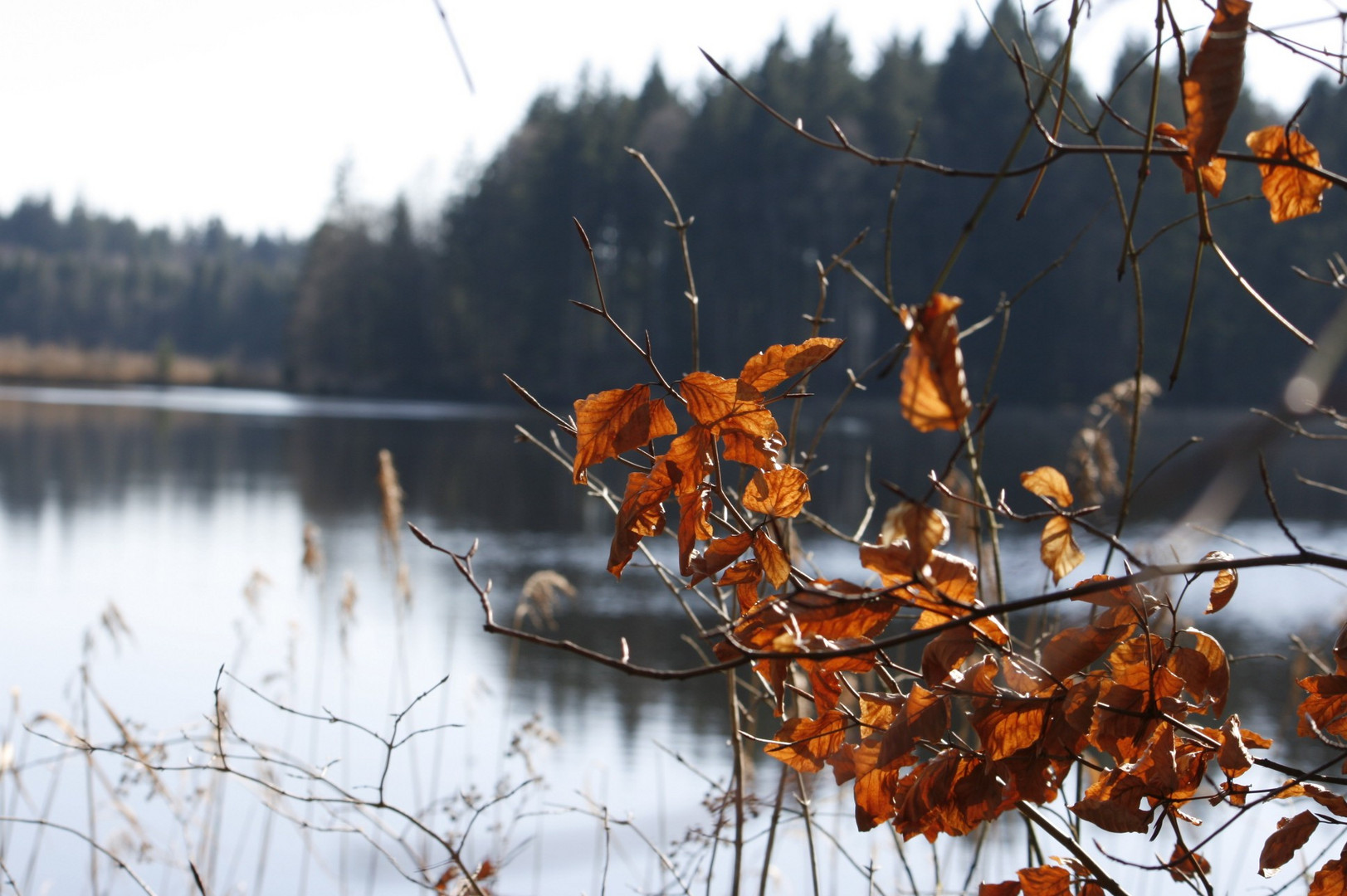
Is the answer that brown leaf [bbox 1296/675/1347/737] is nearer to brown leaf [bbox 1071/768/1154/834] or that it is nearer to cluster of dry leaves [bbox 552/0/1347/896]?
cluster of dry leaves [bbox 552/0/1347/896]

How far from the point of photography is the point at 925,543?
548 mm

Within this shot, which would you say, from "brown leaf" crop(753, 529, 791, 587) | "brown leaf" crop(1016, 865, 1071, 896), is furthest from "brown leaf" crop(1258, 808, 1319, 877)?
"brown leaf" crop(753, 529, 791, 587)

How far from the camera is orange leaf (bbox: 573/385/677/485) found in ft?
2.43

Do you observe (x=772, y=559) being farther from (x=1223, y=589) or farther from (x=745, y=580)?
(x=1223, y=589)

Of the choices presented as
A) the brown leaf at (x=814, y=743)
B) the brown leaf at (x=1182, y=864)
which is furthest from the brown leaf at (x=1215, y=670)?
the brown leaf at (x=814, y=743)

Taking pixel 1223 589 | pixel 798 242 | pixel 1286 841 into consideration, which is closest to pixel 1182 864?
pixel 1286 841

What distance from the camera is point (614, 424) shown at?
2.46ft

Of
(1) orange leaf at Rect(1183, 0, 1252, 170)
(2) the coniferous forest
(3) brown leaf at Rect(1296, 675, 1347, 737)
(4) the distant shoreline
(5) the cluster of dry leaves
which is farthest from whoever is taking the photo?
(4) the distant shoreline

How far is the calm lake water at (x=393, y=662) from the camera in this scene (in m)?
2.83

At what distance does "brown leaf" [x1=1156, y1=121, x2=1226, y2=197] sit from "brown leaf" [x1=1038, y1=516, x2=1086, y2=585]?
0.24 metres

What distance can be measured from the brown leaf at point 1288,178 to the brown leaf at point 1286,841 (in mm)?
417

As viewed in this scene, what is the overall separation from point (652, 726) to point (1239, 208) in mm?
23742

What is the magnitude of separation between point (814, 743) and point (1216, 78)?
500mm

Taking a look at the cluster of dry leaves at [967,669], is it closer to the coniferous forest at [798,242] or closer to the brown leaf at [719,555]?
the brown leaf at [719,555]
